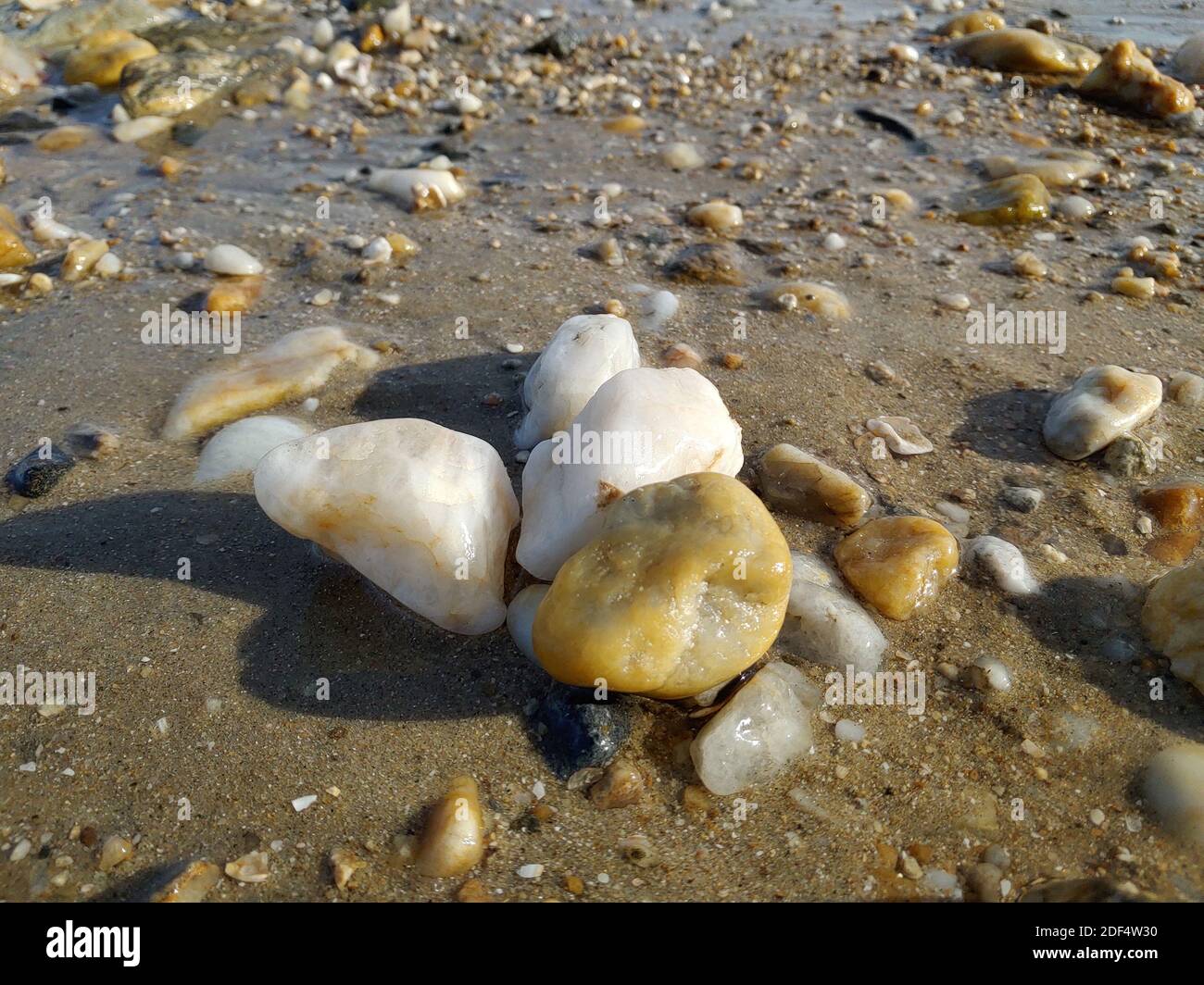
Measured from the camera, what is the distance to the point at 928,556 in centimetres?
256

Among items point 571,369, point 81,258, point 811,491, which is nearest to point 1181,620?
point 811,491

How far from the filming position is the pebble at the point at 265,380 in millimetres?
Answer: 3145

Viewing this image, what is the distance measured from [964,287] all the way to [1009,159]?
4.79 feet

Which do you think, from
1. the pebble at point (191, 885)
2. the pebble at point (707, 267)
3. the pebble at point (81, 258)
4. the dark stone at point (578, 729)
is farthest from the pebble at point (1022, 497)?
the pebble at point (81, 258)

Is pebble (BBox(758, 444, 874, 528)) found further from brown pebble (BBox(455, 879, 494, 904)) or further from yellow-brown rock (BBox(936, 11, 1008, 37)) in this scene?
yellow-brown rock (BBox(936, 11, 1008, 37))

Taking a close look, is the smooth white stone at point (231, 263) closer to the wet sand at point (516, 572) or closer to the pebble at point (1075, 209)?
the wet sand at point (516, 572)

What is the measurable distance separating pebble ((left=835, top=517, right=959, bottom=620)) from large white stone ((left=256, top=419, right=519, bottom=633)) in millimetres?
955

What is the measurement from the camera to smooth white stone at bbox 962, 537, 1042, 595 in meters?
2.57

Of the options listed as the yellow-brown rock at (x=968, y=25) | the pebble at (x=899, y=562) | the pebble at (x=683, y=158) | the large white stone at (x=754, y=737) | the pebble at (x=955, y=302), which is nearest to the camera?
the large white stone at (x=754, y=737)

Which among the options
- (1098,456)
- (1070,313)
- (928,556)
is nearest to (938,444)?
(1098,456)

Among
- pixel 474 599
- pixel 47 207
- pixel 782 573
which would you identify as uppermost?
pixel 782 573

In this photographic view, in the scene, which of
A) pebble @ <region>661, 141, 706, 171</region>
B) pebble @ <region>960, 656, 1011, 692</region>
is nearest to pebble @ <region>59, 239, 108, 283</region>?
pebble @ <region>661, 141, 706, 171</region>

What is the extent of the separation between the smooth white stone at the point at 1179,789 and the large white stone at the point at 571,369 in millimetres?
1710
